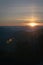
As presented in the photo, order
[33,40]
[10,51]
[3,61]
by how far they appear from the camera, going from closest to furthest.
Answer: [3,61]
[10,51]
[33,40]

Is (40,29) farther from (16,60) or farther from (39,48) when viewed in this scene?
(16,60)

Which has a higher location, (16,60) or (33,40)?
(33,40)

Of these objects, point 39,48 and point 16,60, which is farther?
point 39,48

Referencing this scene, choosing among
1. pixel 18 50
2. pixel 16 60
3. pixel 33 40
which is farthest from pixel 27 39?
pixel 16 60

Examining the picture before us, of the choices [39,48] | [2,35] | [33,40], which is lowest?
[39,48]

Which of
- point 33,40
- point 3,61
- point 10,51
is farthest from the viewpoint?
point 33,40

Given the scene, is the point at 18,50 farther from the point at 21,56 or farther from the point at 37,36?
the point at 37,36

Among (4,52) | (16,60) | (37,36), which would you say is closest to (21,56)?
(16,60)
